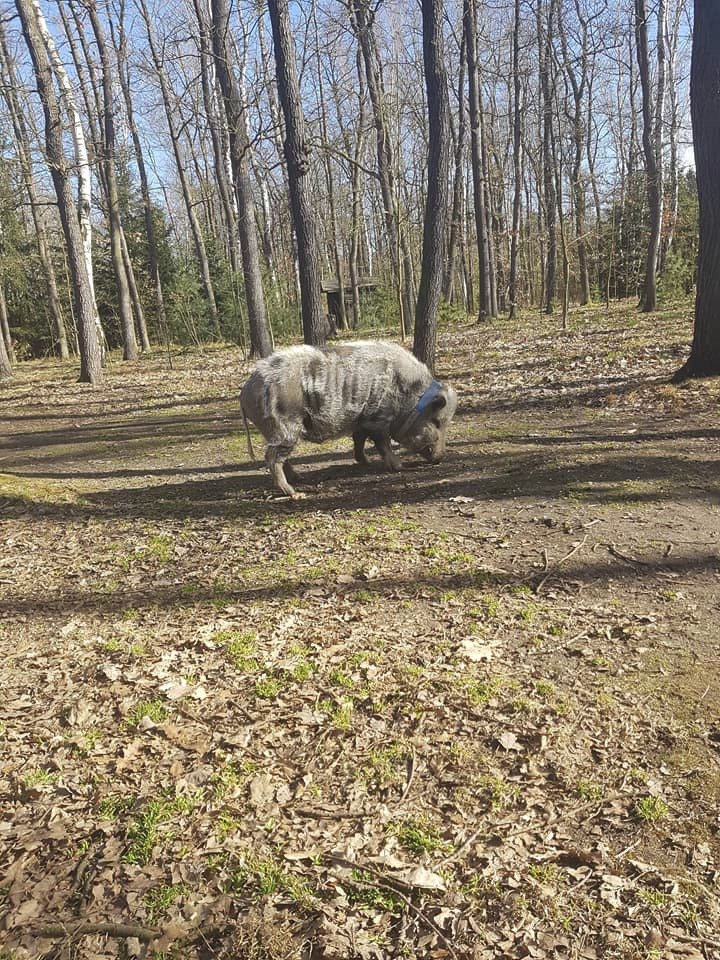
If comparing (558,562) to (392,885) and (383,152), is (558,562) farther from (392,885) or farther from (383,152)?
(383,152)

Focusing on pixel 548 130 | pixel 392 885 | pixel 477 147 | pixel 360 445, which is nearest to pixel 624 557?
pixel 392 885

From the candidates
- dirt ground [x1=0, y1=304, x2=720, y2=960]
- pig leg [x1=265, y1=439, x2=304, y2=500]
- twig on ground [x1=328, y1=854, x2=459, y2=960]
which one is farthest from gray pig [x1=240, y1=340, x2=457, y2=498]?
twig on ground [x1=328, y1=854, x2=459, y2=960]

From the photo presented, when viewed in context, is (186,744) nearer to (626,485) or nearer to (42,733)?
(42,733)

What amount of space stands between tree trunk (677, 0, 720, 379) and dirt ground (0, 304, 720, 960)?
3.21 m

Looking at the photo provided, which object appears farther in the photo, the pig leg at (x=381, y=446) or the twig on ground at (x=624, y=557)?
the pig leg at (x=381, y=446)

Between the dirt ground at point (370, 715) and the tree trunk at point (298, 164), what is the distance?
5.24 m

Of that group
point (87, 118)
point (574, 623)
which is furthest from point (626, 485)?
point (87, 118)

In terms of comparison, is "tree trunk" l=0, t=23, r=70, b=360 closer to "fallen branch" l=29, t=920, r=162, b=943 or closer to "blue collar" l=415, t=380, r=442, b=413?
"blue collar" l=415, t=380, r=442, b=413

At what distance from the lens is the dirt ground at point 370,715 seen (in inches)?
96.2

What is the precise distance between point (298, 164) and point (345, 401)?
5.95 m

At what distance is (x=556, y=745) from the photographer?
329 cm

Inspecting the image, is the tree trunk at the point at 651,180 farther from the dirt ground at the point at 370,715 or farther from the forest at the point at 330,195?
the dirt ground at the point at 370,715

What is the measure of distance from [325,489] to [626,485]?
3284 millimetres

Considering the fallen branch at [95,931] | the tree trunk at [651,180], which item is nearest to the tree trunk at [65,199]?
the fallen branch at [95,931]
